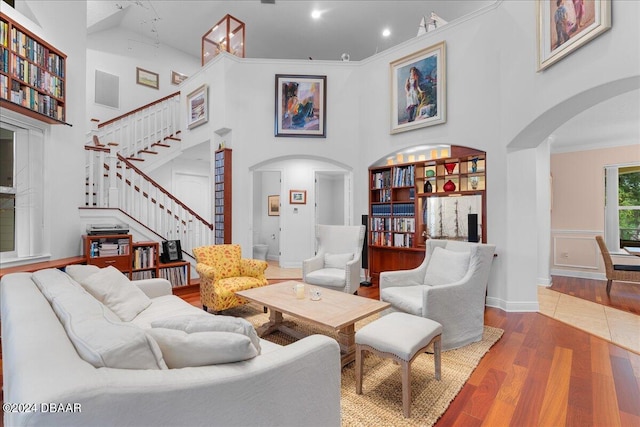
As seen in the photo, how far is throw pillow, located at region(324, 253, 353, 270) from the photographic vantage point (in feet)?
14.7

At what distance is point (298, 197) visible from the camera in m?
7.11

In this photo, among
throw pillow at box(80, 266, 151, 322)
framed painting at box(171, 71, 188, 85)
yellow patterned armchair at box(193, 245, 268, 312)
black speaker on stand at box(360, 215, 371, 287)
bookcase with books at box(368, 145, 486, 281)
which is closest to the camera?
throw pillow at box(80, 266, 151, 322)

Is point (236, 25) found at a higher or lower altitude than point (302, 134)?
higher

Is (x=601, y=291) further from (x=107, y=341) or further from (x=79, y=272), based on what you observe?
(x=79, y=272)

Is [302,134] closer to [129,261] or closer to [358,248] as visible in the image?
[358,248]

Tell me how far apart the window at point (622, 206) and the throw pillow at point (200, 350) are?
8.05 meters

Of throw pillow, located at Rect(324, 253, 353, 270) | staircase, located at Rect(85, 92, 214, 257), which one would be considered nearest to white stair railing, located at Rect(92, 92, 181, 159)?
staircase, located at Rect(85, 92, 214, 257)

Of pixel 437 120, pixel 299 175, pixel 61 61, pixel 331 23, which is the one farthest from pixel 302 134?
pixel 61 61

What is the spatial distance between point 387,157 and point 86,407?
16.9 ft

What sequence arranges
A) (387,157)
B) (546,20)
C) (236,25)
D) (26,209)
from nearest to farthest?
(546,20) < (26,209) < (387,157) < (236,25)

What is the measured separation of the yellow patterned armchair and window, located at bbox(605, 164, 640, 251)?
23.8 ft

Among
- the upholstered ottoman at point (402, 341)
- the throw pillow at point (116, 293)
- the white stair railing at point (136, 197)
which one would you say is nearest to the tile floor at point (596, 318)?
the upholstered ottoman at point (402, 341)

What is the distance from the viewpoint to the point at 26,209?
3.34 meters

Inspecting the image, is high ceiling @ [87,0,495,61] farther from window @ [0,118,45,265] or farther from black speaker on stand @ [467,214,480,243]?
black speaker on stand @ [467,214,480,243]
